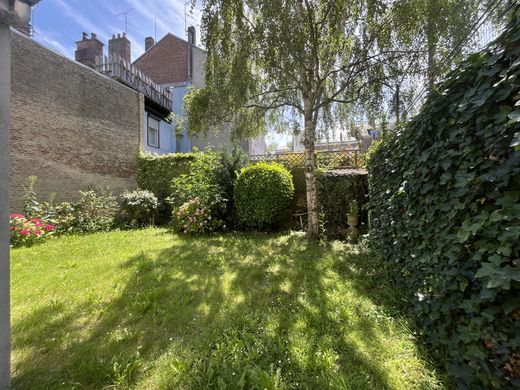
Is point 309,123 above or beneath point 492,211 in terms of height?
above

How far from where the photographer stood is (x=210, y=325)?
2.58 m

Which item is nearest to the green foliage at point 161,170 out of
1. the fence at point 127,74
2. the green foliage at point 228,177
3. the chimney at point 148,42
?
the green foliage at point 228,177

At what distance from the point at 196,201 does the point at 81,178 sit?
5006 mm

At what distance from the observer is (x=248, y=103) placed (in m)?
7.09

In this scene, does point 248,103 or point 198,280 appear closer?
point 198,280

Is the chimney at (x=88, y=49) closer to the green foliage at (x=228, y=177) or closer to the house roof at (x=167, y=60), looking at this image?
the house roof at (x=167, y=60)

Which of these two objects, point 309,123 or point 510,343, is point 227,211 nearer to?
point 309,123

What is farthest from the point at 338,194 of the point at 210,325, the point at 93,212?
the point at 93,212

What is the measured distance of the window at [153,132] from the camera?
13221 mm

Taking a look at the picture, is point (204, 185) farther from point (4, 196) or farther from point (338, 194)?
point (4, 196)

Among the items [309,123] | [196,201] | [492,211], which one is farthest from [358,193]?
[492,211]

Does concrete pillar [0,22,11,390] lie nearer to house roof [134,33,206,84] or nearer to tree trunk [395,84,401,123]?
tree trunk [395,84,401,123]

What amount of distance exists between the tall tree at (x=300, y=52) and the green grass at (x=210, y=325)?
2897 millimetres

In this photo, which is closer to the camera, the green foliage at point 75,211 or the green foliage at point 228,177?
the green foliage at point 75,211
